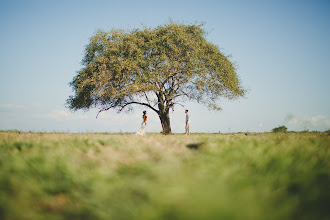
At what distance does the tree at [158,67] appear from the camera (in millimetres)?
19859

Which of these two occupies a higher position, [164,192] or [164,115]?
[164,115]

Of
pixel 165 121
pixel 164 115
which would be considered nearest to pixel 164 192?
pixel 164 115

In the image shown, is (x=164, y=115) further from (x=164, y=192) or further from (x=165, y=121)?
(x=164, y=192)

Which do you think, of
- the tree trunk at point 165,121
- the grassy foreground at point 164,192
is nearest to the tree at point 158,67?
the tree trunk at point 165,121

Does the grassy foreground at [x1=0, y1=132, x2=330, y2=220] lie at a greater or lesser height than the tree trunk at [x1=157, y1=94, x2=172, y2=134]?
lesser

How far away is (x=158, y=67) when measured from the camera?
20250mm

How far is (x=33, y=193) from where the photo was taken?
139cm

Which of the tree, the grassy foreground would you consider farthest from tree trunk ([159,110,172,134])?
the grassy foreground

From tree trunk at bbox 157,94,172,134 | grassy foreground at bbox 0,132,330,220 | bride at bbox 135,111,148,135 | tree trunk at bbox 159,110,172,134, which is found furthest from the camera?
tree trunk at bbox 159,110,172,134

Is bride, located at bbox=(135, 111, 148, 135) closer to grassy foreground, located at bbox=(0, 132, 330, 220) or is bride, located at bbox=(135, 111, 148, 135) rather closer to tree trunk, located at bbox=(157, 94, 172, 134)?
tree trunk, located at bbox=(157, 94, 172, 134)

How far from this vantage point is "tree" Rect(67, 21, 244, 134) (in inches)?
782

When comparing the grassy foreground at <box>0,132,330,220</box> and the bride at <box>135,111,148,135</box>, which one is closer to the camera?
the grassy foreground at <box>0,132,330,220</box>

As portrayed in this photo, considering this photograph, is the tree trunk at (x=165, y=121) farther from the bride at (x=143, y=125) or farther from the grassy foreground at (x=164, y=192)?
the grassy foreground at (x=164, y=192)

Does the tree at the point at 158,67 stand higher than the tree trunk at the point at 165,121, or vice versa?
the tree at the point at 158,67
